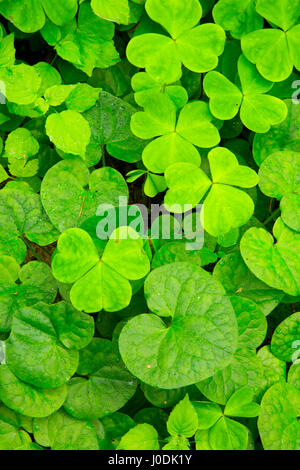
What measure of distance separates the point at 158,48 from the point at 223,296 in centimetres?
94

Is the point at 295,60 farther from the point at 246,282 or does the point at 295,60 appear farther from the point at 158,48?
the point at 246,282

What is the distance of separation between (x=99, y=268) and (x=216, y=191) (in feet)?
1.59

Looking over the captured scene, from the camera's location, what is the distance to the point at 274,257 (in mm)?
1622

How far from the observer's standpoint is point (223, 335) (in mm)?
1452

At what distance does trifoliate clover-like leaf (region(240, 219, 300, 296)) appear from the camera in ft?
5.23

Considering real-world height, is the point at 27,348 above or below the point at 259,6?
below

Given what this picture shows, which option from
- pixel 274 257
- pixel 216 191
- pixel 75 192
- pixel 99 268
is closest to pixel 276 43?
pixel 216 191

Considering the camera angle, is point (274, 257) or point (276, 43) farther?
point (276, 43)

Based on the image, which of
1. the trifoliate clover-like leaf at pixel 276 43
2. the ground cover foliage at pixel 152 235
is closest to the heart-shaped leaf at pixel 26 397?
the ground cover foliage at pixel 152 235

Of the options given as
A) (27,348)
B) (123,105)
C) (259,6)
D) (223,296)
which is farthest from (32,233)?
(259,6)

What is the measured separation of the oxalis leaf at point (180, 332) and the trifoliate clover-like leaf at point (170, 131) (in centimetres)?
43

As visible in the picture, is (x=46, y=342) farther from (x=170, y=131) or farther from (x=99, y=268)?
(x=170, y=131)

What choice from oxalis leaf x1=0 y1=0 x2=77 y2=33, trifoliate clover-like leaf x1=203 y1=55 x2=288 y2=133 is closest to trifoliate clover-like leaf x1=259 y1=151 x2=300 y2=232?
trifoliate clover-like leaf x1=203 y1=55 x2=288 y2=133

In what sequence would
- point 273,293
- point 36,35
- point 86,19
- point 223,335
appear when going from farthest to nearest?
1. point 36,35
2. point 86,19
3. point 273,293
4. point 223,335
